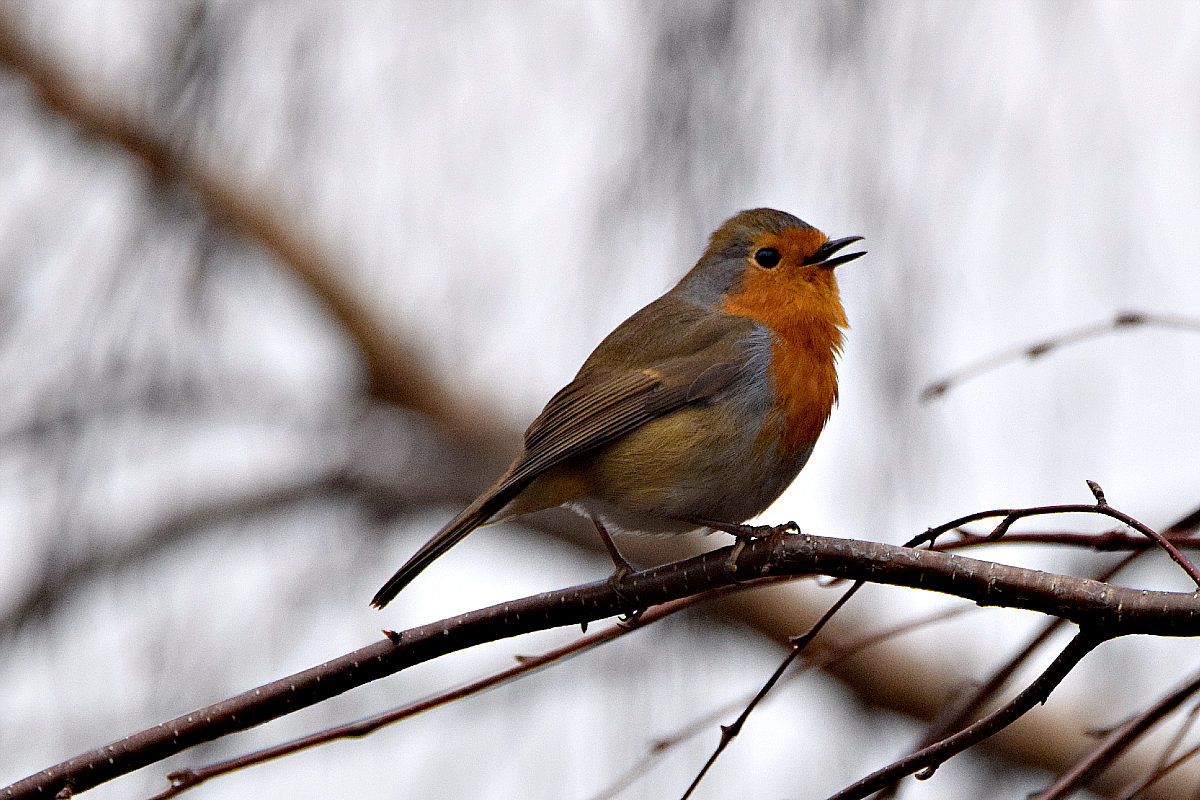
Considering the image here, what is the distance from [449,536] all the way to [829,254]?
5.12 ft

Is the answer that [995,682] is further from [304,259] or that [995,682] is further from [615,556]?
[304,259]

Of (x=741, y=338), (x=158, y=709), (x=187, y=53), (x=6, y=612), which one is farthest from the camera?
(x=6, y=612)

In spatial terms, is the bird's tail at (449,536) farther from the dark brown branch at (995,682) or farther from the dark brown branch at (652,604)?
the dark brown branch at (995,682)

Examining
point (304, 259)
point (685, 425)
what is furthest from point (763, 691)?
point (304, 259)

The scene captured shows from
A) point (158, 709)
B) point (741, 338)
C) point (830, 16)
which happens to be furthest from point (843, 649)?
point (158, 709)

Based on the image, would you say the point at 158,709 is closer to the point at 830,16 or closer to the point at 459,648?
the point at 459,648

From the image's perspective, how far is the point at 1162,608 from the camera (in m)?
1.84

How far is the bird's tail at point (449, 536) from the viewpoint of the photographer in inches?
110

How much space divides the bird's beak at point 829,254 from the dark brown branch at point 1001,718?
A: 184 centimetres

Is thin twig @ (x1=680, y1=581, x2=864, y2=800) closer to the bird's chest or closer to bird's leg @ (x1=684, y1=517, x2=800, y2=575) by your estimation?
bird's leg @ (x1=684, y1=517, x2=800, y2=575)

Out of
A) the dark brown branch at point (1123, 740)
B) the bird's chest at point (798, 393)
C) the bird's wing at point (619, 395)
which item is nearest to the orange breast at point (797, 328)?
the bird's chest at point (798, 393)

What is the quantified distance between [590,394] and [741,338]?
0.46 m

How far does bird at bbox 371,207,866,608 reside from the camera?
334 cm

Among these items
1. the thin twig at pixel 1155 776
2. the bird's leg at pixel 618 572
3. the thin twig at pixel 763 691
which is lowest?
the thin twig at pixel 1155 776
